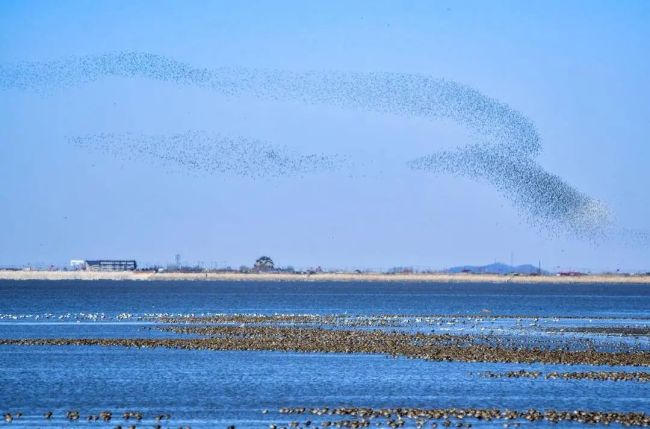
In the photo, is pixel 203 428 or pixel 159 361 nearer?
pixel 203 428

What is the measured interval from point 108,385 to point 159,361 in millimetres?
10216

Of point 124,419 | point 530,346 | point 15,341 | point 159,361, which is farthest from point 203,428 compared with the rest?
point 15,341

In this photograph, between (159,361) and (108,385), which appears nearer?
(108,385)

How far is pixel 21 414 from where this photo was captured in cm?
4184

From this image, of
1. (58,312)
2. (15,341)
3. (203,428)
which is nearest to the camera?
(203,428)

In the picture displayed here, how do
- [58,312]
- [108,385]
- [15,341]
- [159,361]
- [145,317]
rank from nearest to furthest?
1. [108,385]
2. [159,361]
3. [15,341]
4. [145,317]
5. [58,312]

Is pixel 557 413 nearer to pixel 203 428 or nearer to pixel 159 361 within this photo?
pixel 203 428

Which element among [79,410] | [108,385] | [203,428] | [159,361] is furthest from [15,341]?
[203,428]

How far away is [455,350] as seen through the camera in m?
66.0

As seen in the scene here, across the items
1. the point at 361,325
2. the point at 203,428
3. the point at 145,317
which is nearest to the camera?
the point at 203,428

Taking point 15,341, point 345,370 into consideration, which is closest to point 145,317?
point 15,341

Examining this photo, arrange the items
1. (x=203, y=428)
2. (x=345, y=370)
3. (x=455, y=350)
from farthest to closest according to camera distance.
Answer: (x=455, y=350) → (x=345, y=370) → (x=203, y=428)

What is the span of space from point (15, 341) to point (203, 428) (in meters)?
39.9

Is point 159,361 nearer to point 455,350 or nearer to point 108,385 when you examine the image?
point 108,385
